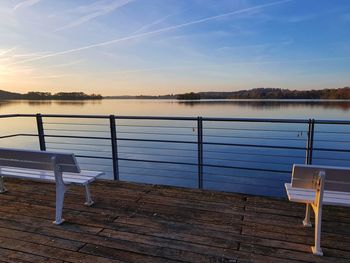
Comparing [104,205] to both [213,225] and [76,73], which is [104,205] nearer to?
[213,225]

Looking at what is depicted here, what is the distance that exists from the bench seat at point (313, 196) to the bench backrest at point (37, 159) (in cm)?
201

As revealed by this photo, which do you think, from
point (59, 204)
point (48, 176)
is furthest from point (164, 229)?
point (48, 176)

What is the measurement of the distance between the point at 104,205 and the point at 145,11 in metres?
6.98

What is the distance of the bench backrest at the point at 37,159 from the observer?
8.30 feet

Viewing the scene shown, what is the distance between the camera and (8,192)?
11.8 feet

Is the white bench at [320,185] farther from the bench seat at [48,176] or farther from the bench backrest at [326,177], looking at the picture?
the bench seat at [48,176]

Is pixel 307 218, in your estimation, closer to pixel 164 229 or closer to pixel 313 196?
pixel 313 196

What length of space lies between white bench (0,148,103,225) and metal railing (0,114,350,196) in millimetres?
1020

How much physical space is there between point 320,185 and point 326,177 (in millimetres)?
95

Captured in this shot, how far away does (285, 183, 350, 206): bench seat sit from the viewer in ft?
6.84

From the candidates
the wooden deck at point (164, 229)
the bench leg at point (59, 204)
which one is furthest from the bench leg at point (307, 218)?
the bench leg at point (59, 204)

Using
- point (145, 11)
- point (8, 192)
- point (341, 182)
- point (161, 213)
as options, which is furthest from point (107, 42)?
point (341, 182)

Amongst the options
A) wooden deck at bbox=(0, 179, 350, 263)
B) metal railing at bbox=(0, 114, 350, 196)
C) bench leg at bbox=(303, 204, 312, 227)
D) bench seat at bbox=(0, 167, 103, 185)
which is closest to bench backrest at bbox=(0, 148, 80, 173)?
bench seat at bbox=(0, 167, 103, 185)

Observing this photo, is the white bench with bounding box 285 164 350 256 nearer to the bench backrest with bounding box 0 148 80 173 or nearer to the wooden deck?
the wooden deck
